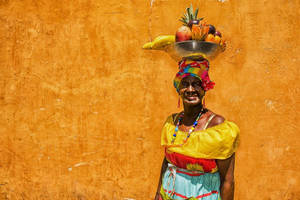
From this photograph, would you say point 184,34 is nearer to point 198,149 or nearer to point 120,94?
point 198,149

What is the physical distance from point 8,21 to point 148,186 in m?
3.26

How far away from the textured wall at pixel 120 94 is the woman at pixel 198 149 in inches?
75.3

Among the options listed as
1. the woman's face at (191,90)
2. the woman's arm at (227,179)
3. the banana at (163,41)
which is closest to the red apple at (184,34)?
the banana at (163,41)

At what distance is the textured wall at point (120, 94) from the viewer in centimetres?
412

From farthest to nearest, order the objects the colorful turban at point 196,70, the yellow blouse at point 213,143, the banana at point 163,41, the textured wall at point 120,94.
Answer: the textured wall at point 120,94 → the banana at point 163,41 → the colorful turban at point 196,70 → the yellow blouse at point 213,143

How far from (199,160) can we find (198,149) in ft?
0.27

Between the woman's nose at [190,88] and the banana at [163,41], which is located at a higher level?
the banana at [163,41]

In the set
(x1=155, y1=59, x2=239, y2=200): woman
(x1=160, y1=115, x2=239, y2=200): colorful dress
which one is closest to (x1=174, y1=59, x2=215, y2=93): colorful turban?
(x1=155, y1=59, x2=239, y2=200): woman

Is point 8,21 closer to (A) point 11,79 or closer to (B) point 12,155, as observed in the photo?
(A) point 11,79

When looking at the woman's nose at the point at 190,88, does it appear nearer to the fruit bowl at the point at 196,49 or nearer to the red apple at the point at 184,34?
the fruit bowl at the point at 196,49

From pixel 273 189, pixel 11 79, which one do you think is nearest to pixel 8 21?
pixel 11 79

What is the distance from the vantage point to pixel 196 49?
2266mm

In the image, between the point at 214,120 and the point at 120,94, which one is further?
the point at 120,94

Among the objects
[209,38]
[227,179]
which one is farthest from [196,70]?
[227,179]
